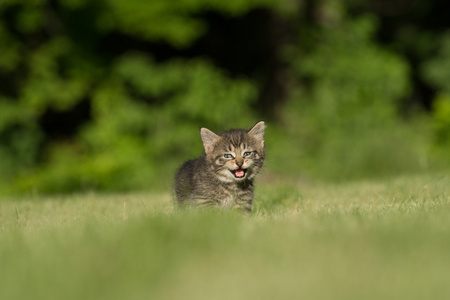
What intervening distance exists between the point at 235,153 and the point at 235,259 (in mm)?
3089

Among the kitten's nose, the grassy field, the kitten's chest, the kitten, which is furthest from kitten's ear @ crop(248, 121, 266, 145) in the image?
the grassy field

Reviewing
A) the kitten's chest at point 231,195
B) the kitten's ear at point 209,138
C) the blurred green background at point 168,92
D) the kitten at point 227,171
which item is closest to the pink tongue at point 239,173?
the kitten at point 227,171

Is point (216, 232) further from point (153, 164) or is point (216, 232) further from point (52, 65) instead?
point (52, 65)

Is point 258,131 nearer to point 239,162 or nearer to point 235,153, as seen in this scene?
point 235,153

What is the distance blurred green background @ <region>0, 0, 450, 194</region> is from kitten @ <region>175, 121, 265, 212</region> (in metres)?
9.06

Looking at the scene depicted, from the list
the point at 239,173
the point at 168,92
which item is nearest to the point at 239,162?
the point at 239,173

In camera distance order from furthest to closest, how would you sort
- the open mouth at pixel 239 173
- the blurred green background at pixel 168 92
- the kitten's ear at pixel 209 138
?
1. the blurred green background at pixel 168 92
2. the kitten's ear at pixel 209 138
3. the open mouth at pixel 239 173

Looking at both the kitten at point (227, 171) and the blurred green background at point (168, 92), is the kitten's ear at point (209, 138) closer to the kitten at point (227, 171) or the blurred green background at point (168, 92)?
the kitten at point (227, 171)

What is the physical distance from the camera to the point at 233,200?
7586 millimetres

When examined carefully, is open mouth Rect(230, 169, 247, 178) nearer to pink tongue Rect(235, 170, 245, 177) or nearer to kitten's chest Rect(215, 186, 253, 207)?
pink tongue Rect(235, 170, 245, 177)

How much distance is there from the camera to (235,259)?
15.4ft

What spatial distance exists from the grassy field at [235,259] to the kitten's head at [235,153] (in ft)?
4.30

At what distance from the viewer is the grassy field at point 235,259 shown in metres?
4.17

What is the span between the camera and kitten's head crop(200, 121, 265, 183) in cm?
762
